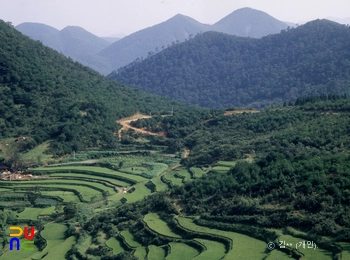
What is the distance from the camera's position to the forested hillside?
4462cm

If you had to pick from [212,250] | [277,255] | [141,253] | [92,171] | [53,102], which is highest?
[53,102]

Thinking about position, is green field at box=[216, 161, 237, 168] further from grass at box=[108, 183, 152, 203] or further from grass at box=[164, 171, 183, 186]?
grass at box=[108, 183, 152, 203]

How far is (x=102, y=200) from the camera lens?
104 feet

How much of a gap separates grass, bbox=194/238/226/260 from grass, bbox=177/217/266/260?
1.52 feet

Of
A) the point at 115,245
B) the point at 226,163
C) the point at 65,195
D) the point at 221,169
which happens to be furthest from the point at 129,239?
the point at 226,163

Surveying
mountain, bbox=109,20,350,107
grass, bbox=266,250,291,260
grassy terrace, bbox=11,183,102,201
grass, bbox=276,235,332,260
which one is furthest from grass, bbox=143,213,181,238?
mountain, bbox=109,20,350,107

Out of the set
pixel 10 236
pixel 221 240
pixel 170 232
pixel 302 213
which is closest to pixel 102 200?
pixel 10 236

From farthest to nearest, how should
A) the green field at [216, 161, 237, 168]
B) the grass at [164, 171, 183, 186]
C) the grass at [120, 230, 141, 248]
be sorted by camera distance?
the green field at [216, 161, 237, 168], the grass at [164, 171, 183, 186], the grass at [120, 230, 141, 248]

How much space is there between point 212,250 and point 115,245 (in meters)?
5.43

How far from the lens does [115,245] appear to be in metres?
22.5

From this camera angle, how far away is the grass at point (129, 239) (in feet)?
72.2

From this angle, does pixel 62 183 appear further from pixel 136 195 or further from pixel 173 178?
pixel 173 178

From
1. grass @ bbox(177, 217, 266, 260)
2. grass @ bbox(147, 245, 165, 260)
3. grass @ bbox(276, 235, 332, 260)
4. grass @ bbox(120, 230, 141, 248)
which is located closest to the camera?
grass @ bbox(276, 235, 332, 260)

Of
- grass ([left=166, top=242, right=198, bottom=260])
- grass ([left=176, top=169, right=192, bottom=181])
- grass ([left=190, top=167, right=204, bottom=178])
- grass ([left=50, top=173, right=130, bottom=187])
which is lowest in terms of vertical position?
grass ([left=50, top=173, right=130, bottom=187])
